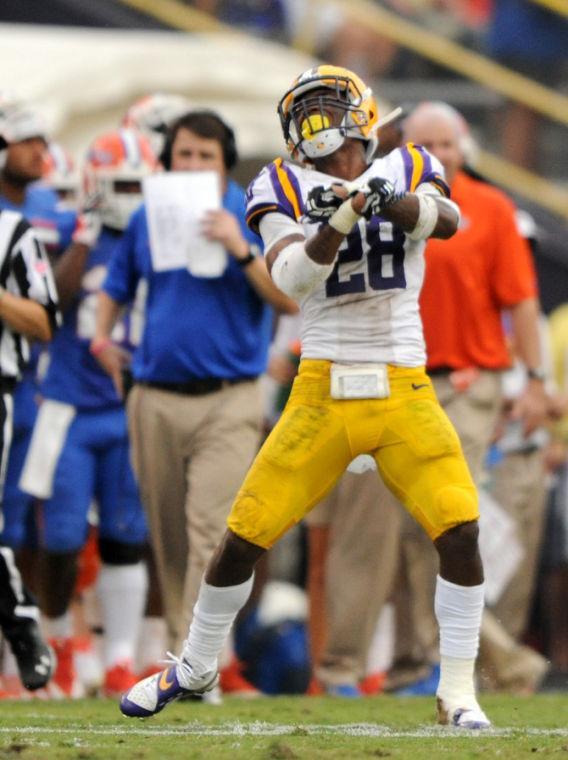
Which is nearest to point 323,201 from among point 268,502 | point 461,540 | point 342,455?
point 342,455

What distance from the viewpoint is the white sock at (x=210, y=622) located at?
6.09 meters

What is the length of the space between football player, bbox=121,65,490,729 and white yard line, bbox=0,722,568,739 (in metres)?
0.09

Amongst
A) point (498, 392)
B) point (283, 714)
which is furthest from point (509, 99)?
point (283, 714)

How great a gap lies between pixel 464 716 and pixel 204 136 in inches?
118

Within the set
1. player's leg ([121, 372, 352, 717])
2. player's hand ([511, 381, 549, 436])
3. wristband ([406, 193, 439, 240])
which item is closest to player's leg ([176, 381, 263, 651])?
player's hand ([511, 381, 549, 436])

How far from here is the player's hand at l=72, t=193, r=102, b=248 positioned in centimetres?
854

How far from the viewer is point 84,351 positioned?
28.8ft

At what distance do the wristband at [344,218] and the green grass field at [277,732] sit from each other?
1331 millimetres

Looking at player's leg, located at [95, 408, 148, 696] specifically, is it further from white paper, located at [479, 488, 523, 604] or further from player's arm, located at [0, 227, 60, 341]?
white paper, located at [479, 488, 523, 604]

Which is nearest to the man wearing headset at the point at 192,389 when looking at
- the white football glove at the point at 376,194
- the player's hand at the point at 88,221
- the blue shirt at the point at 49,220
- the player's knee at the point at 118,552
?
the player's hand at the point at 88,221

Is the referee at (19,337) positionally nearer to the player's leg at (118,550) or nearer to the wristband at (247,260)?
the wristband at (247,260)

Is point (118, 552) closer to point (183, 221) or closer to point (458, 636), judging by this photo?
point (183, 221)

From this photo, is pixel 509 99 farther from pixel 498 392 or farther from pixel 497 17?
pixel 498 392

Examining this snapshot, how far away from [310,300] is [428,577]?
2.74 meters
